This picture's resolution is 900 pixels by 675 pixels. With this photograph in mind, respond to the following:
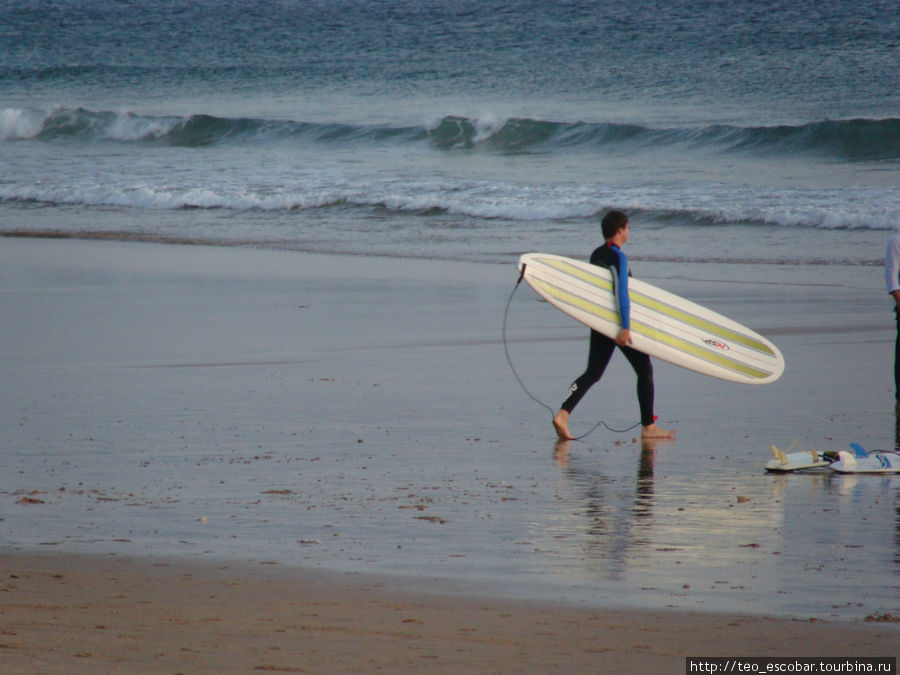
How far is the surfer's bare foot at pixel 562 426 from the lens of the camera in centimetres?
696

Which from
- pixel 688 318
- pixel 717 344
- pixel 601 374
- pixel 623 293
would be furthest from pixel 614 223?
pixel 717 344

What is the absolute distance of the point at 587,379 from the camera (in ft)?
23.8

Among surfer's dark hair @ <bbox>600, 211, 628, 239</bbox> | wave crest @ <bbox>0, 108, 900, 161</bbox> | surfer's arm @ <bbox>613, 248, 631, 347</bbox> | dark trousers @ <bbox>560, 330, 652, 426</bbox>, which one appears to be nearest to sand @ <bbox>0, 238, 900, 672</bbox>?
dark trousers @ <bbox>560, 330, 652, 426</bbox>

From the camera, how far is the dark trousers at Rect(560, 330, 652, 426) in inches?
279

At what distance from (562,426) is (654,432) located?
1.72 feet

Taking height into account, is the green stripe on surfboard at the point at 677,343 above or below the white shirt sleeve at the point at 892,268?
below

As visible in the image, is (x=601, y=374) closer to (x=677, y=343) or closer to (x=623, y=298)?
(x=623, y=298)

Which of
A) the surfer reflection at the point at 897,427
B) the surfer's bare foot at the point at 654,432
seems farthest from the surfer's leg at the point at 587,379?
the surfer reflection at the point at 897,427

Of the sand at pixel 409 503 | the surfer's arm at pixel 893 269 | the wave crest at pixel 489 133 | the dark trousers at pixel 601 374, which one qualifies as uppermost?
the wave crest at pixel 489 133

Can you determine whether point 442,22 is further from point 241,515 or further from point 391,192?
point 241,515

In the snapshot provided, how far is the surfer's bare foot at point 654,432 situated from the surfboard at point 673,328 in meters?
0.73

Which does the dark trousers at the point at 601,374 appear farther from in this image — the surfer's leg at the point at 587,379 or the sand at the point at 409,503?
the sand at the point at 409,503

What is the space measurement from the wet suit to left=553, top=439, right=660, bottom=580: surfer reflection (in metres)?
0.34

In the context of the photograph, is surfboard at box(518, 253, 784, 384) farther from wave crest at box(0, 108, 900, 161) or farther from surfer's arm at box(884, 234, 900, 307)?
wave crest at box(0, 108, 900, 161)
